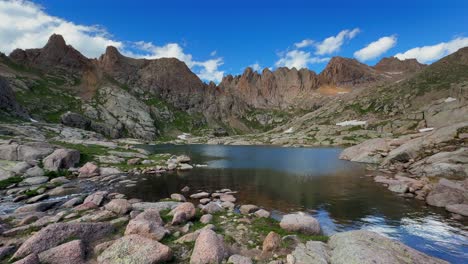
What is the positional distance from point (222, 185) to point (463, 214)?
1354 inches

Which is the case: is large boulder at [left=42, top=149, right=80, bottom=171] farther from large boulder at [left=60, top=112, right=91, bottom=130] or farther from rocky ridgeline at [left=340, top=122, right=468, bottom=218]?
large boulder at [left=60, top=112, right=91, bottom=130]

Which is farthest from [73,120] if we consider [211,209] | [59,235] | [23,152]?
[59,235]

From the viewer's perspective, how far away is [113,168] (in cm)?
5491

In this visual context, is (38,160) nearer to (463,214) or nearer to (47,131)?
(47,131)

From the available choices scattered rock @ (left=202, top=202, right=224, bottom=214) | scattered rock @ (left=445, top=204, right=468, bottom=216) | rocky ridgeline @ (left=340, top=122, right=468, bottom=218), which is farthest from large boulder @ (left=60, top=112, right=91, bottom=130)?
scattered rock @ (left=445, top=204, right=468, bottom=216)

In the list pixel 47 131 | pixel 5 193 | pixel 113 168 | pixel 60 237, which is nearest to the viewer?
pixel 60 237

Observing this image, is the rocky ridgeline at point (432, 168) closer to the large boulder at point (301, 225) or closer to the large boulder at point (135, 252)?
the large boulder at point (301, 225)

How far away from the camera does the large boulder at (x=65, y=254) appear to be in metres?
12.6

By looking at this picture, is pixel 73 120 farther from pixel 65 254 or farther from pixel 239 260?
pixel 239 260

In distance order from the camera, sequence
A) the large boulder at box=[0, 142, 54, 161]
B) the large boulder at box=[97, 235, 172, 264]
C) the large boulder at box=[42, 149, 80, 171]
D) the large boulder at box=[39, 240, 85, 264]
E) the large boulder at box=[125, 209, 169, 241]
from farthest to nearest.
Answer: the large boulder at box=[42, 149, 80, 171] → the large boulder at box=[0, 142, 54, 161] → the large boulder at box=[125, 209, 169, 241] → the large boulder at box=[97, 235, 172, 264] → the large boulder at box=[39, 240, 85, 264]

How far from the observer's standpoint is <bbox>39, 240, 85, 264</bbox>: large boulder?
495 inches

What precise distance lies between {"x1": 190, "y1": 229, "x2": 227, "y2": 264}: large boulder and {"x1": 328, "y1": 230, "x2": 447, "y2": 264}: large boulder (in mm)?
6498

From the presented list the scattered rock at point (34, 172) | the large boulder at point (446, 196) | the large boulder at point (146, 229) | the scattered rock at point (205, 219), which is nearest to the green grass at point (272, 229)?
the scattered rock at point (205, 219)

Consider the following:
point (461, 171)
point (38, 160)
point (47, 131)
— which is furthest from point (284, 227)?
point (47, 131)
